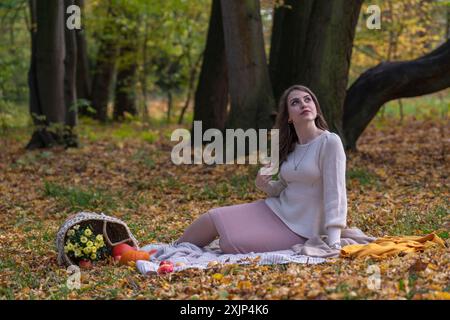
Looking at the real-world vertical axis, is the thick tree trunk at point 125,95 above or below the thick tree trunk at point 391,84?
below

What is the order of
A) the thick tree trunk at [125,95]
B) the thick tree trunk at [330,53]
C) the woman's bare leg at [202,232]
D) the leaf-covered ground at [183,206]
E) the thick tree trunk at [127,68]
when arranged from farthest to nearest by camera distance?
the thick tree trunk at [125,95] → the thick tree trunk at [127,68] → the thick tree trunk at [330,53] → the woman's bare leg at [202,232] → the leaf-covered ground at [183,206]

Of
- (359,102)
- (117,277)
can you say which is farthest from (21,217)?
(359,102)

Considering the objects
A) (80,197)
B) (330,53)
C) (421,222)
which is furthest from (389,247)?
(330,53)

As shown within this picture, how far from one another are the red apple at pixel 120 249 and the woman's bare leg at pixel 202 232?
0.44m

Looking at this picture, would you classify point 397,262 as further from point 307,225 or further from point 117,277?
point 117,277

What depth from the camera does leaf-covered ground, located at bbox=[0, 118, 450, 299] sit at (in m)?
4.75

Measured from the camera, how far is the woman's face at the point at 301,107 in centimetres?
602

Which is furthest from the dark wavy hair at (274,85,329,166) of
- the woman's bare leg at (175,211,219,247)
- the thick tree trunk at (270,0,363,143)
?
the thick tree trunk at (270,0,363,143)

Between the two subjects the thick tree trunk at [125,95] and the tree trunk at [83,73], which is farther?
the thick tree trunk at [125,95]

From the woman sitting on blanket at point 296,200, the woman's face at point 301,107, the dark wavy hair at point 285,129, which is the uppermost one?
the woman's face at point 301,107

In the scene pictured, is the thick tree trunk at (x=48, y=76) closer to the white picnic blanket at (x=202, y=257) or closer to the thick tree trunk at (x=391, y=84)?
the thick tree trunk at (x=391, y=84)

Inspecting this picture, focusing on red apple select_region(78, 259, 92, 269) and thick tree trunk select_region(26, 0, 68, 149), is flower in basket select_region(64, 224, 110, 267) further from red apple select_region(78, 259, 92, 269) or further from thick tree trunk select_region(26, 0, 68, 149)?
thick tree trunk select_region(26, 0, 68, 149)

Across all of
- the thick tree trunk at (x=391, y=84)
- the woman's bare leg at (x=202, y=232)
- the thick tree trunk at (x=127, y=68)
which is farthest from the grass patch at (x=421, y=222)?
the thick tree trunk at (x=127, y=68)

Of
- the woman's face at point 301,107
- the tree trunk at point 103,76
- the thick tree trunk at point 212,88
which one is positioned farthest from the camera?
the tree trunk at point 103,76
